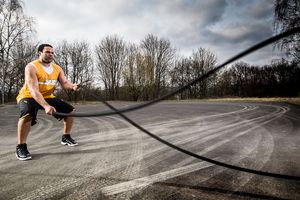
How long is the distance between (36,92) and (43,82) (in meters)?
0.50

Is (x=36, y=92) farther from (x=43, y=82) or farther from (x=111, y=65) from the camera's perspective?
(x=111, y=65)

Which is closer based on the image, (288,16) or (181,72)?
(288,16)

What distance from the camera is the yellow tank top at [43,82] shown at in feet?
12.3

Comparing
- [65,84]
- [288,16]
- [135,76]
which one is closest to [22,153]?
[65,84]

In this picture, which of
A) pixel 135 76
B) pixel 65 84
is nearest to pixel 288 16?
pixel 65 84

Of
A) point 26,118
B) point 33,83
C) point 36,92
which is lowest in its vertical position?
point 26,118

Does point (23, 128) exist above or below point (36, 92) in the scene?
below

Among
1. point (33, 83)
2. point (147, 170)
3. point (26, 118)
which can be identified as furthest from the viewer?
point (26, 118)

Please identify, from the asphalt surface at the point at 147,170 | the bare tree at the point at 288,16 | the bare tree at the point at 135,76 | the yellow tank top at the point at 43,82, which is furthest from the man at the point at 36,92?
the bare tree at the point at 135,76

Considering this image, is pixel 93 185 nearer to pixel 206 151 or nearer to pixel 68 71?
pixel 206 151

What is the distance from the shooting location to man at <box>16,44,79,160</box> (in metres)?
3.48

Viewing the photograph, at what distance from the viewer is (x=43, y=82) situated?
12.8 ft

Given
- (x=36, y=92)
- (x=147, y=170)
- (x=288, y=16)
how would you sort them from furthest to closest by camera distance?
1. (x=288, y=16)
2. (x=36, y=92)
3. (x=147, y=170)

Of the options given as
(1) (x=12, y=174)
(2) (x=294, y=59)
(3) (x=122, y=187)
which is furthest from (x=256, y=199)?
(2) (x=294, y=59)
